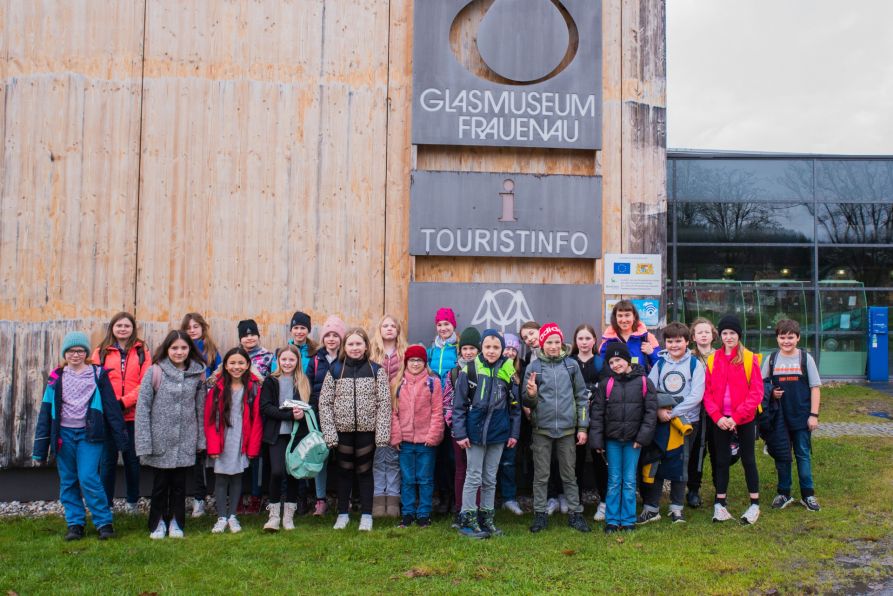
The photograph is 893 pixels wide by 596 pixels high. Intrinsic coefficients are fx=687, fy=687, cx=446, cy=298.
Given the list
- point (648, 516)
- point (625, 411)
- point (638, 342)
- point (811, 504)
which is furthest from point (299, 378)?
point (811, 504)

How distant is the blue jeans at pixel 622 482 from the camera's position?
18.4ft

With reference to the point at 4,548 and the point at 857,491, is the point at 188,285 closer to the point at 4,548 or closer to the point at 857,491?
the point at 4,548

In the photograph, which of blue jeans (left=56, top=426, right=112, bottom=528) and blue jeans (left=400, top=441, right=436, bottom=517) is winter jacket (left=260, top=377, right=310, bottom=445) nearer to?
blue jeans (left=400, top=441, right=436, bottom=517)

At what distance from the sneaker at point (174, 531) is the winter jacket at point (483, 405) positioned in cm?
233

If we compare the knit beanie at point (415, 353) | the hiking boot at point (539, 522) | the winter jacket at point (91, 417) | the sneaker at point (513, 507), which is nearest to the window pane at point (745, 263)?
the sneaker at point (513, 507)

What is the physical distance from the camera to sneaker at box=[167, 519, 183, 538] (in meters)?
5.48

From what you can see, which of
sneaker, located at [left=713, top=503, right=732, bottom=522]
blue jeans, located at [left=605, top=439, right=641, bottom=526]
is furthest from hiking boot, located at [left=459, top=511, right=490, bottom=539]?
sneaker, located at [left=713, top=503, right=732, bottom=522]

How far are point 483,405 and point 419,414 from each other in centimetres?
59

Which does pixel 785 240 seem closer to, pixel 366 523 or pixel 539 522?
pixel 539 522

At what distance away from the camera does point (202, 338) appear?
653cm

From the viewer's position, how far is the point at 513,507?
623cm

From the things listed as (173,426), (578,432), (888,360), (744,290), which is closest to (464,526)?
(578,432)

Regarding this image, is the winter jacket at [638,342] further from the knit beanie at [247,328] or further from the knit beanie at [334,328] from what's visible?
the knit beanie at [247,328]

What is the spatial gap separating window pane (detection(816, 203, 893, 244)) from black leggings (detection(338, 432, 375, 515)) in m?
14.7
